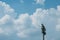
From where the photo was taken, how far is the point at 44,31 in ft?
204

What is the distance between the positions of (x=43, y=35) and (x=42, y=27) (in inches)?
108

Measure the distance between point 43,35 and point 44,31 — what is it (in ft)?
4.59

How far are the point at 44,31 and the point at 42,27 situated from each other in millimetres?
1515

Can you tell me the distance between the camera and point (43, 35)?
62.0 meters

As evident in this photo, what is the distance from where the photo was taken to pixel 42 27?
204ft
